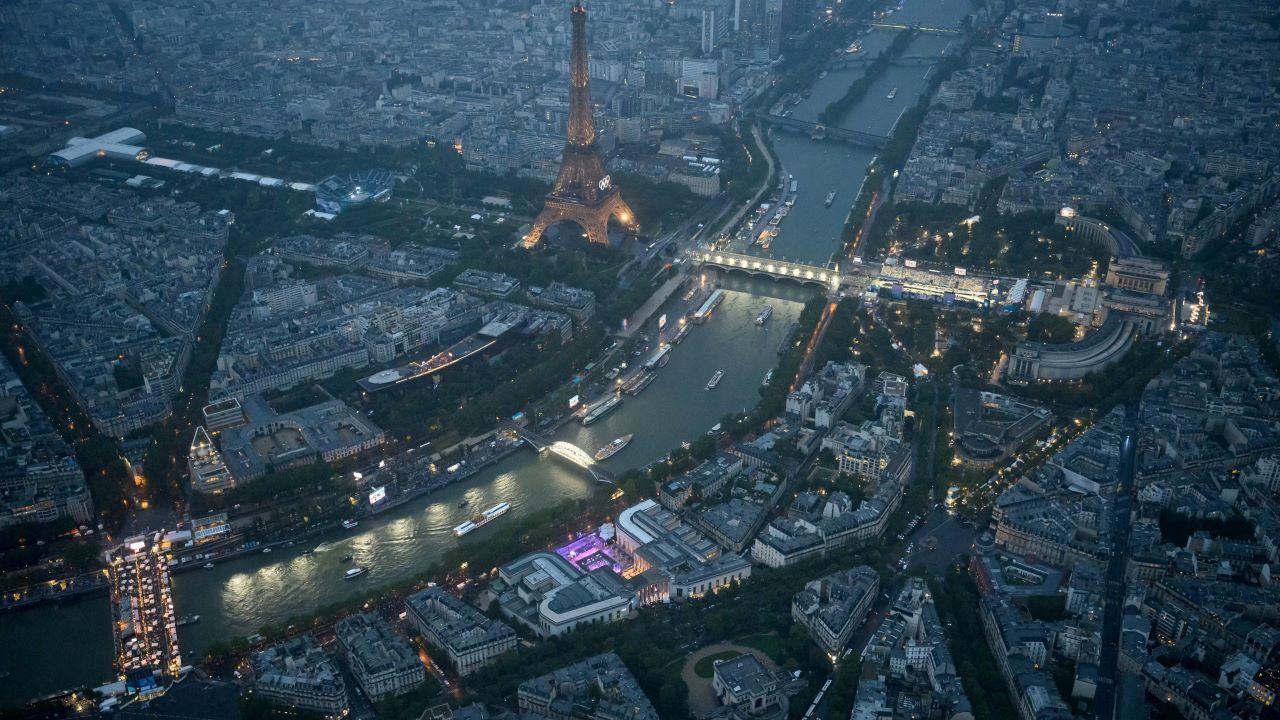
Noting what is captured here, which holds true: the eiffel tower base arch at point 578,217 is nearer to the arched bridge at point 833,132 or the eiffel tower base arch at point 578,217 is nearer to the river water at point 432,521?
the river water at point 432,521

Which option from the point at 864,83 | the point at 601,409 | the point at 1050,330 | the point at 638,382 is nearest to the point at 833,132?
the point at 864,83

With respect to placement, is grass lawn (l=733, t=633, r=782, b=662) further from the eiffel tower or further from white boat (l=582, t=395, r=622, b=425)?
the eiffel tower

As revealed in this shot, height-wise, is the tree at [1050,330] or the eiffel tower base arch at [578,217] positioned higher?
the eiffel tower base arch at [578,217]

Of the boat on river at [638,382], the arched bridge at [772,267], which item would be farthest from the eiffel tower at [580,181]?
the boat on river at [638,382]

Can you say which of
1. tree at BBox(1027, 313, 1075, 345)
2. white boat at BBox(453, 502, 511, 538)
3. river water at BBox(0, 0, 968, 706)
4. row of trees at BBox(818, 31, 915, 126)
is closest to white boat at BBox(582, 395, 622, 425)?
river water at BBox(0, 0, 968, 706)

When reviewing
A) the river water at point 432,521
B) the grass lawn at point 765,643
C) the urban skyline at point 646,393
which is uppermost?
the urban skyline at point 646,393

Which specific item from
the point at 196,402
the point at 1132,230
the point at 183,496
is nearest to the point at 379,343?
the point at 196,402
